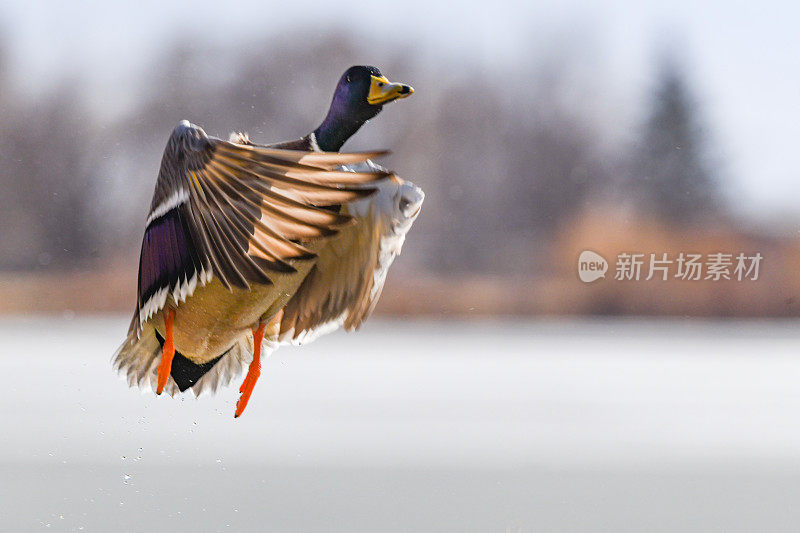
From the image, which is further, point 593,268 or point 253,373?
point 593,268

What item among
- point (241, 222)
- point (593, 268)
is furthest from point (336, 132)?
point (593, 268)

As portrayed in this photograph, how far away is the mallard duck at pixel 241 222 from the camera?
1.76 metres

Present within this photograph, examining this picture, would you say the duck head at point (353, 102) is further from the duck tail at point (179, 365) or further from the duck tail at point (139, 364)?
the duck tail at point (139, 364)

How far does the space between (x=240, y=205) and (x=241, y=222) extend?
0.11 feet

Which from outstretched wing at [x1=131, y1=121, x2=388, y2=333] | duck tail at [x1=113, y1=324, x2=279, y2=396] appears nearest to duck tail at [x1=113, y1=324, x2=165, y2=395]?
duck tail at [x1=113, y1=324, x2=279, y2=396]

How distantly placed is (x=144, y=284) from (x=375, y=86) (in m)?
0.70

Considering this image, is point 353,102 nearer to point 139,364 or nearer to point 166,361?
point 166,361

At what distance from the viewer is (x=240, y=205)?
5.92 ft

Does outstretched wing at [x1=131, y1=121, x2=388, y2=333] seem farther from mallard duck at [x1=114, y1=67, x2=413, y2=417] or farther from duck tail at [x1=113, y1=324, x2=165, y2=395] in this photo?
duck tail at [x1=113, y1=324, x2=165, y2=395]

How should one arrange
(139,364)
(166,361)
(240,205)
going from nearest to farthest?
(240,205)
(166,361)
(139,364)

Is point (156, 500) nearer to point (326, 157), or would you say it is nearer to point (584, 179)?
point (326, 157)

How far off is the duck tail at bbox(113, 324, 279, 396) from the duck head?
611 mm

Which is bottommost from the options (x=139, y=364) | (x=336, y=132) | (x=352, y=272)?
(x=139, y=364)

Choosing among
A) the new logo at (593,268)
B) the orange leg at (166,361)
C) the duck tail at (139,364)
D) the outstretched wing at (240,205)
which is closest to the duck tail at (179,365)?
the duck tail at (139,364)
